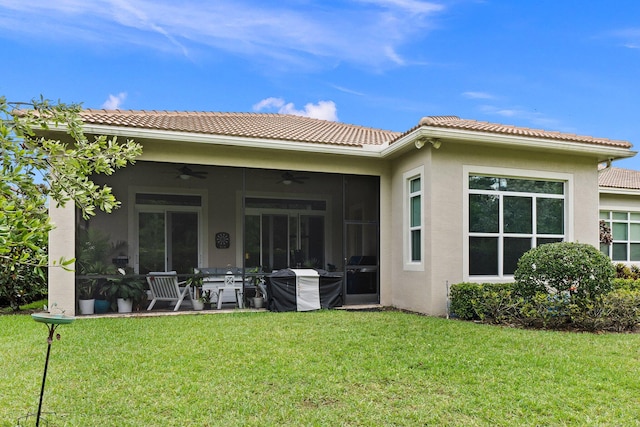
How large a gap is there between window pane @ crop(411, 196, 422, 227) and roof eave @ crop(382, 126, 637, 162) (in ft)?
4.04

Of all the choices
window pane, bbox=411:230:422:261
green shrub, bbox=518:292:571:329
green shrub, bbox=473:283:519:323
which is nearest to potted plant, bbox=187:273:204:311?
window pane, bbox=411:230:422:261

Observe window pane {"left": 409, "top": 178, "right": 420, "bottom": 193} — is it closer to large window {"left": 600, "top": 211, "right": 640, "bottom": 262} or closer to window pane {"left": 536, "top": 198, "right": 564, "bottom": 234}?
window pane {"left": 536, "top": 198, "right": 564, "bottom": 234}

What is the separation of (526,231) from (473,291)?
2489mm

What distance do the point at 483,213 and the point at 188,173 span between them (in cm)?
787

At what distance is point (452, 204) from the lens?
31.6 ft

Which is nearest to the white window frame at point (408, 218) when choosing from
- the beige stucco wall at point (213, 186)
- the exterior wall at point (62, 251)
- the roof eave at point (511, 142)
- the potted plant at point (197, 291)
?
the roof eave at point (511, 142)

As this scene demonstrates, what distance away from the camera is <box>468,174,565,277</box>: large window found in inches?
388

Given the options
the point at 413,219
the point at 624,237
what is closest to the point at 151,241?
the point at 413,219

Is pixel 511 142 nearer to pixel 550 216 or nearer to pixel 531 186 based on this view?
pixel 531 186

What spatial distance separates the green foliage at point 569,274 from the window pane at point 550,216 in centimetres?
206

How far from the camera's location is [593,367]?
5.36 m

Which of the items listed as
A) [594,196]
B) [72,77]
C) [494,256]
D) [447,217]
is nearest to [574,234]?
[594,196]

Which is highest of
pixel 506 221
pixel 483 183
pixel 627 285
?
pixel 483 183

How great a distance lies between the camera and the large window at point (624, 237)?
53.5 ft
